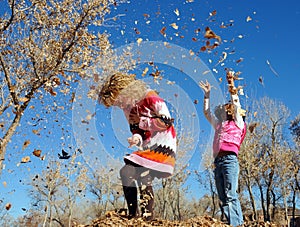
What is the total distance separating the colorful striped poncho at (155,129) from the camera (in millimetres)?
3684

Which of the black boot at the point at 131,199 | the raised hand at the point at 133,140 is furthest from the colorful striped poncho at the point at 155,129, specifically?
the black boot at the point at 131,199

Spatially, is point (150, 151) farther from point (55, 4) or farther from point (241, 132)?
point (55, 4)

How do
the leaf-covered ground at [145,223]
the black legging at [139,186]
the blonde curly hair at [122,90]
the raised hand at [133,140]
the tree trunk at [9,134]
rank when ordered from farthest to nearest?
the tree trunk at [9,134] < the blonde curly hair at [122,90] < the raised hand at [133,140] < the black legging at [139,186] < the leaf-covered ground at [145,223]

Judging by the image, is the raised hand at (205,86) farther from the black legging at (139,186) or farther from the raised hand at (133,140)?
the black legging at (139,186)

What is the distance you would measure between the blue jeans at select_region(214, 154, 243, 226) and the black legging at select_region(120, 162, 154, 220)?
0.89 meters

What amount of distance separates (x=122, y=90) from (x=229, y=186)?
1648 millimetres

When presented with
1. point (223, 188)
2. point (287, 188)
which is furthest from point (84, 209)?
point (223, 188)

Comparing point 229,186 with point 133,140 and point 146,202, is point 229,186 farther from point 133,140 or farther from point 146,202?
point 133,140

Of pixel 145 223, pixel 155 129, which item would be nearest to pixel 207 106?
pixel 155 129

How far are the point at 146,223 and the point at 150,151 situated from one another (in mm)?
740

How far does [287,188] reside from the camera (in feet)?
89.5

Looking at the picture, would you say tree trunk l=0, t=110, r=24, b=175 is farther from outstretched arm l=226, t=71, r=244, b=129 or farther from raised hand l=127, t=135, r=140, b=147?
outstretched arm l=226, t=71, r=244, b=129

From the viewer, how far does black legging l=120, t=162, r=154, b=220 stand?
352 centimetres

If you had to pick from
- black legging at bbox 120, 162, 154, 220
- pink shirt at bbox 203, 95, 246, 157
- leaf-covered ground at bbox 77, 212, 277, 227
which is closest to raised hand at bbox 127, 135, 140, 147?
black legging at bbox 120, 162, 154, 220
